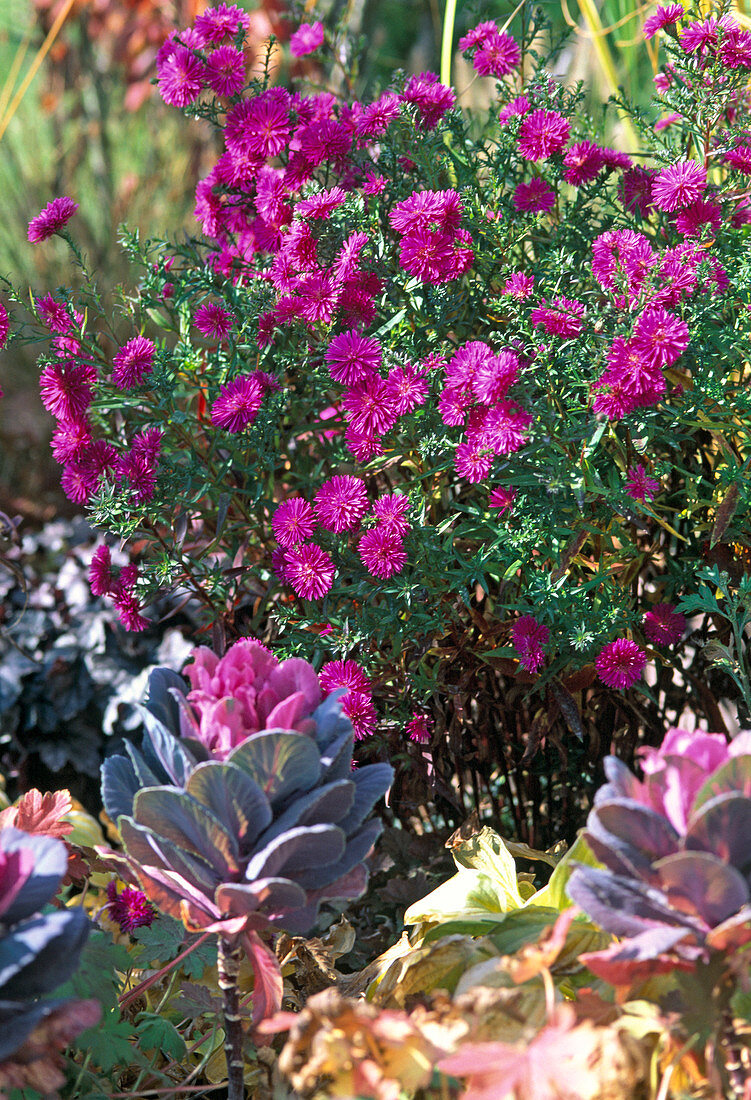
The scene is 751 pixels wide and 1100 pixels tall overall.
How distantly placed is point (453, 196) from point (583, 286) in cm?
25

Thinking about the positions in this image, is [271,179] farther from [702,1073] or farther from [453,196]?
[702,1073]

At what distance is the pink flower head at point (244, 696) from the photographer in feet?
2.68

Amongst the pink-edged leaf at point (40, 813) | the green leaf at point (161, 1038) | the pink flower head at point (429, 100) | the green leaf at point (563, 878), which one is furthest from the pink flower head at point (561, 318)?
the green leaf at point (161, 1038)

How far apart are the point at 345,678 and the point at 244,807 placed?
0.41m

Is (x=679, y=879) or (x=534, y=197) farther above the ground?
(x=534, y=197)

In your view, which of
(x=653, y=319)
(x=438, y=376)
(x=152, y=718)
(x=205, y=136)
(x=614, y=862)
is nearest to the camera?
(x=614, y=862)

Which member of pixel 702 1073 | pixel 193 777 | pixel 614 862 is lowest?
pixel 702 1073

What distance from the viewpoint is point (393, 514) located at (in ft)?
3.91

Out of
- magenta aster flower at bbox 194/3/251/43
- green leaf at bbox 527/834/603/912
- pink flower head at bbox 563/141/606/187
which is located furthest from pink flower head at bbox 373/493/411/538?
magenta aster flower at bbox 194/3/251/43

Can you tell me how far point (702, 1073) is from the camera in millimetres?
761

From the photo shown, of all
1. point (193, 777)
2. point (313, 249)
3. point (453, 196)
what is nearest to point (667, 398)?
point (453, 196)

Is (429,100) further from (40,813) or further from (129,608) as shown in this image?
(40,813)

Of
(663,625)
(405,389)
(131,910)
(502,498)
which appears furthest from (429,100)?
(131,910)

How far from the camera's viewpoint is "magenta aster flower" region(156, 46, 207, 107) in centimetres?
140
